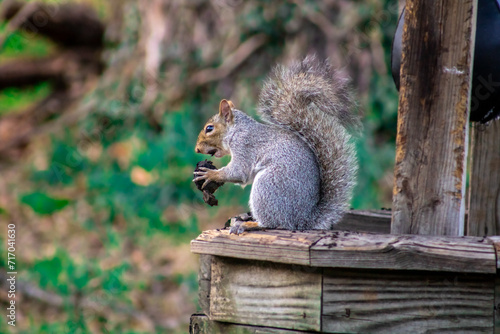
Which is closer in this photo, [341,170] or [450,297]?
[450,297]

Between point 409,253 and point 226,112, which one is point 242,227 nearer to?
point 409,253

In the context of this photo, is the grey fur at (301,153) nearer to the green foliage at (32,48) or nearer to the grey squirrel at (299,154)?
the grey squirrel at (299,154)

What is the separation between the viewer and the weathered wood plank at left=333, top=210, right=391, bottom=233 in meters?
1.64

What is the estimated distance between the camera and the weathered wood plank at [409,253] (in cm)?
100

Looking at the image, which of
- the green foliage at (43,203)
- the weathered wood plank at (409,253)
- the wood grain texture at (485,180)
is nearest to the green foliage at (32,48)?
the green foliage at (43,203)

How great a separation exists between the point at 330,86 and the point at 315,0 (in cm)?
227

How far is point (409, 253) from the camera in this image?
102cm

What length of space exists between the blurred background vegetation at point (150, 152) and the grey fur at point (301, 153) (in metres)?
1.37

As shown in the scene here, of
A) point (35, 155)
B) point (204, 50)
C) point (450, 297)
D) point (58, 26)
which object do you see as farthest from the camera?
point (58, 26)

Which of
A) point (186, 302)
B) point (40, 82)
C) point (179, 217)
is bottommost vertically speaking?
point (186, 302)

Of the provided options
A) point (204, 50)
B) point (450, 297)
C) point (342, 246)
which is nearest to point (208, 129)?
point (342, 246)

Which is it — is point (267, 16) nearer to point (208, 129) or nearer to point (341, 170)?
point (208, 129)

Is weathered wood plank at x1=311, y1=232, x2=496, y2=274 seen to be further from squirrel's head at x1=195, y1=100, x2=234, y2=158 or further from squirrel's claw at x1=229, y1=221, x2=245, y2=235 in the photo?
squirrel's head at x1=195, y1=100, x2=234, y2=158

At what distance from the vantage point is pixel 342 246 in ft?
3.50
